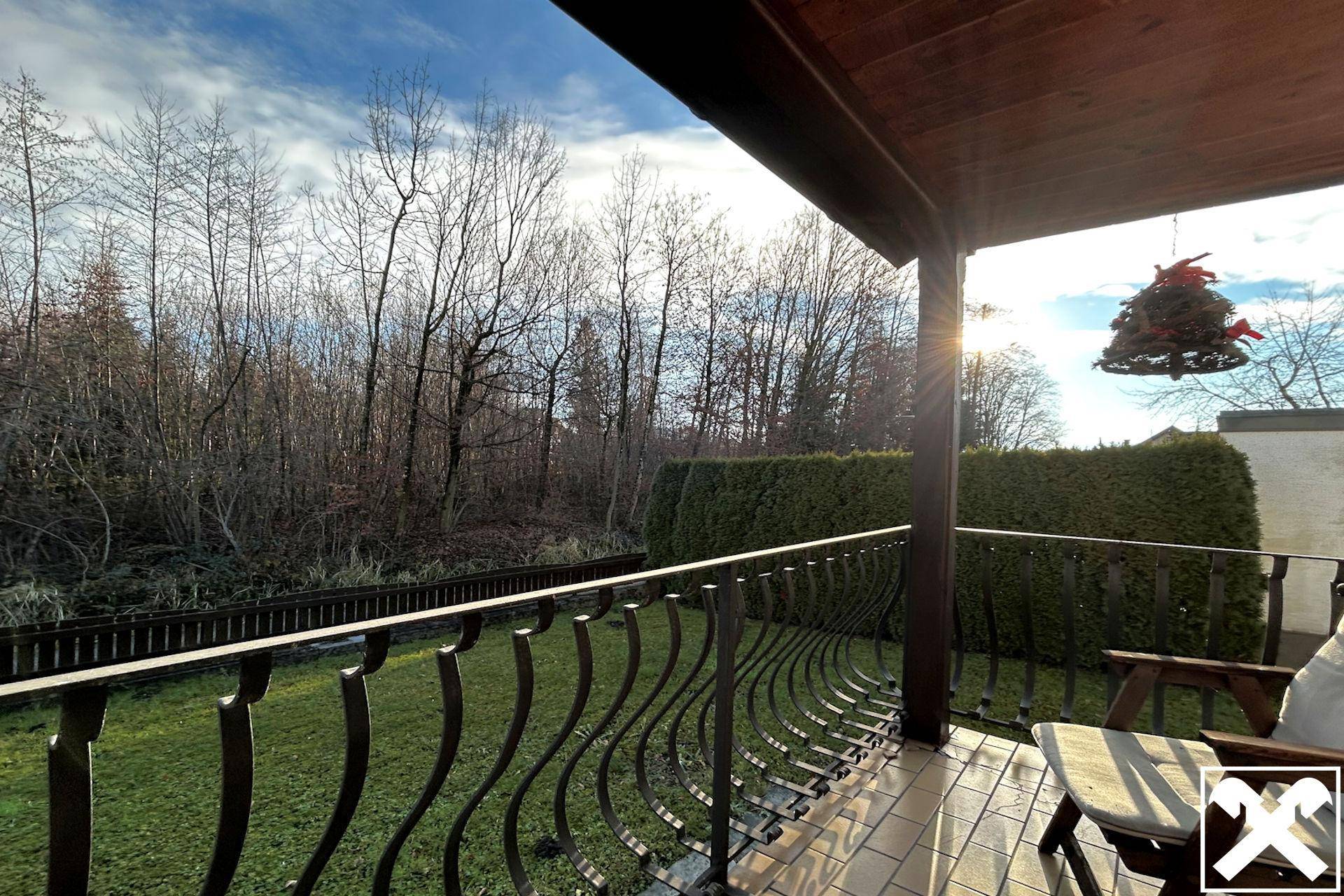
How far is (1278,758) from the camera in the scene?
1199 millimetres

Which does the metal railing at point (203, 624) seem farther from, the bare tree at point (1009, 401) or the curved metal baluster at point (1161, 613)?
the bare tree at point (1009, 401)

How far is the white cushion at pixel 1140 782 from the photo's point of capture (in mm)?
1246

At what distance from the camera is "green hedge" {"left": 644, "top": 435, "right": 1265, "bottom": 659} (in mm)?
4012

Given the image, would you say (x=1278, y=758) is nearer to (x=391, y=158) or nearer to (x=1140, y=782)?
(x=1140, y=782)

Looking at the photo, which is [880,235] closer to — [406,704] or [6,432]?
[406,704]

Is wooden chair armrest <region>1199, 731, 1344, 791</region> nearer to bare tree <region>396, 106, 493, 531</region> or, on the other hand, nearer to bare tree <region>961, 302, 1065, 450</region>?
bare tree <region>396, 106, 493, 531</region>

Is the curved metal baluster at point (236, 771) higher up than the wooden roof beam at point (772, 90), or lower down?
lower down

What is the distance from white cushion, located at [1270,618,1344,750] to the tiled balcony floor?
0.62 metres

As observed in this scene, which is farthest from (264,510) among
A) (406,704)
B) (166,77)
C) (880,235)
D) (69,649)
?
(880,235)

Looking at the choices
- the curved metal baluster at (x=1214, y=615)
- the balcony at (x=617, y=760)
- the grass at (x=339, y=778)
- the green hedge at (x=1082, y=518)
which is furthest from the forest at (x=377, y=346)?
the curved metal baluster at (x=1214, y=615)

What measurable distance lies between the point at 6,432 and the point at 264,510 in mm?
2227

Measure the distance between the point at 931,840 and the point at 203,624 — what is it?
5.78 m

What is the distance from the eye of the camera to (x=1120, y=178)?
206cm

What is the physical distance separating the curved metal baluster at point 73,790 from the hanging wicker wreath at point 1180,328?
3.46m
